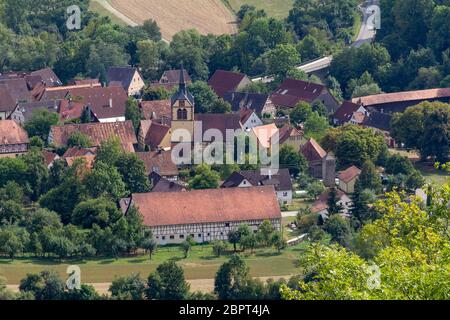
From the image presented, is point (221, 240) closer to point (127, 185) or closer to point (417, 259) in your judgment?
point (127, 185)

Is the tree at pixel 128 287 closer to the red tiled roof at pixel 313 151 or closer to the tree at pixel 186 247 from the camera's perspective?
the tree at pixel 186 247

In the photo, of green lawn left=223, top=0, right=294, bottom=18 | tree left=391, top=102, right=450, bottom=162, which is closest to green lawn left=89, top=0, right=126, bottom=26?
green lawn left=223, top=0, right=294, bottom=18

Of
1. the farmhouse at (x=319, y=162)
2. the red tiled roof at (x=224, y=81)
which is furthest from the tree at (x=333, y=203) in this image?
the red tiled roof at (x=224, y=81)

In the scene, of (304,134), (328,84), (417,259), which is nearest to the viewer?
(417,259)

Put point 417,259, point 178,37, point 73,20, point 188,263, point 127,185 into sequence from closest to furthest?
point 417,259 → point 188,263 → point 127,185 → point 178,37 → point 73,20

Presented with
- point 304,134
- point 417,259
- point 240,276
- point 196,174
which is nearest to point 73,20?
point 304,134

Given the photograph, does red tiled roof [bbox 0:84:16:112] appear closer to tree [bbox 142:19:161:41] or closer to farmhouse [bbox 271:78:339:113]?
farmhouse [bbox 271:78:339:113]
